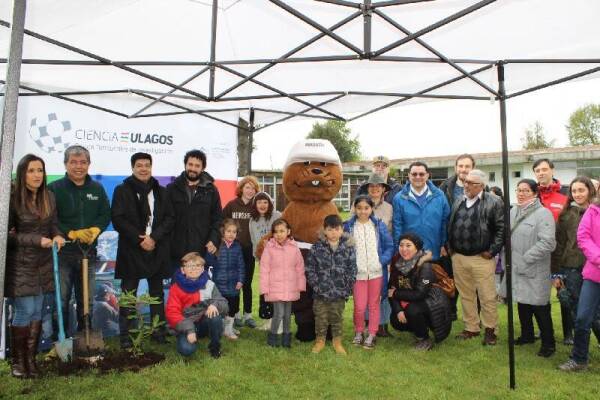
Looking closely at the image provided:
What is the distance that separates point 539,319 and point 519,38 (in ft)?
8.20

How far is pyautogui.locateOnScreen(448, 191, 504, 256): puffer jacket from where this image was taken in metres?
4.36

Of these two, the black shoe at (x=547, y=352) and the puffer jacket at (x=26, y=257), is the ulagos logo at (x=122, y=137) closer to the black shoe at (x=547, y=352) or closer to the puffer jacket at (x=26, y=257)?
the puffer jacket at (x=26, y=257)

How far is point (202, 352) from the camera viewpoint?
4.29 meters

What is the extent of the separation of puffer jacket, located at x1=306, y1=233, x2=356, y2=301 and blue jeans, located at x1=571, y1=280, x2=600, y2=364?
73.7 inches

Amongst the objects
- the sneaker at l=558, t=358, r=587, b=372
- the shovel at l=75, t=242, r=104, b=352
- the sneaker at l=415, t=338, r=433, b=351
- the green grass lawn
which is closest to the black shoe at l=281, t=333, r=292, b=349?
the green grass lawn

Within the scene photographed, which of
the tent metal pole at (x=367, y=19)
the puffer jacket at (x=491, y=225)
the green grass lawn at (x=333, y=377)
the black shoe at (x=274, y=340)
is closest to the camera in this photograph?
the tent metal pole at (x=367, y=19)

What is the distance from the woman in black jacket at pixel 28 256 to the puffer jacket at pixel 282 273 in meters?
1.82

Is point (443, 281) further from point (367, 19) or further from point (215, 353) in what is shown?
point (367, 19)

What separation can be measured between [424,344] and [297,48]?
9.82 feet

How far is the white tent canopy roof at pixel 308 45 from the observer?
11.3 feet

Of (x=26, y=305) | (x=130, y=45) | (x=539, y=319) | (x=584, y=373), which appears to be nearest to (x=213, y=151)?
(x=130, y=45)

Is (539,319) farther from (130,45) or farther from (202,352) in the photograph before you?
(130,45)

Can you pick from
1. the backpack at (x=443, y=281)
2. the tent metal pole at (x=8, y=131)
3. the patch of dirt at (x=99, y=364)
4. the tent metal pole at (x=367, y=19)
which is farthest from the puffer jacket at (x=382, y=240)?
the tent metal pole at (x=8, y=131)

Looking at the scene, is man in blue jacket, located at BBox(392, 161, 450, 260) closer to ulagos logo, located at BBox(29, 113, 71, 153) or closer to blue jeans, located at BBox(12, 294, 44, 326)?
blue jeans, located at BBox(12, 294, 44, 326)
